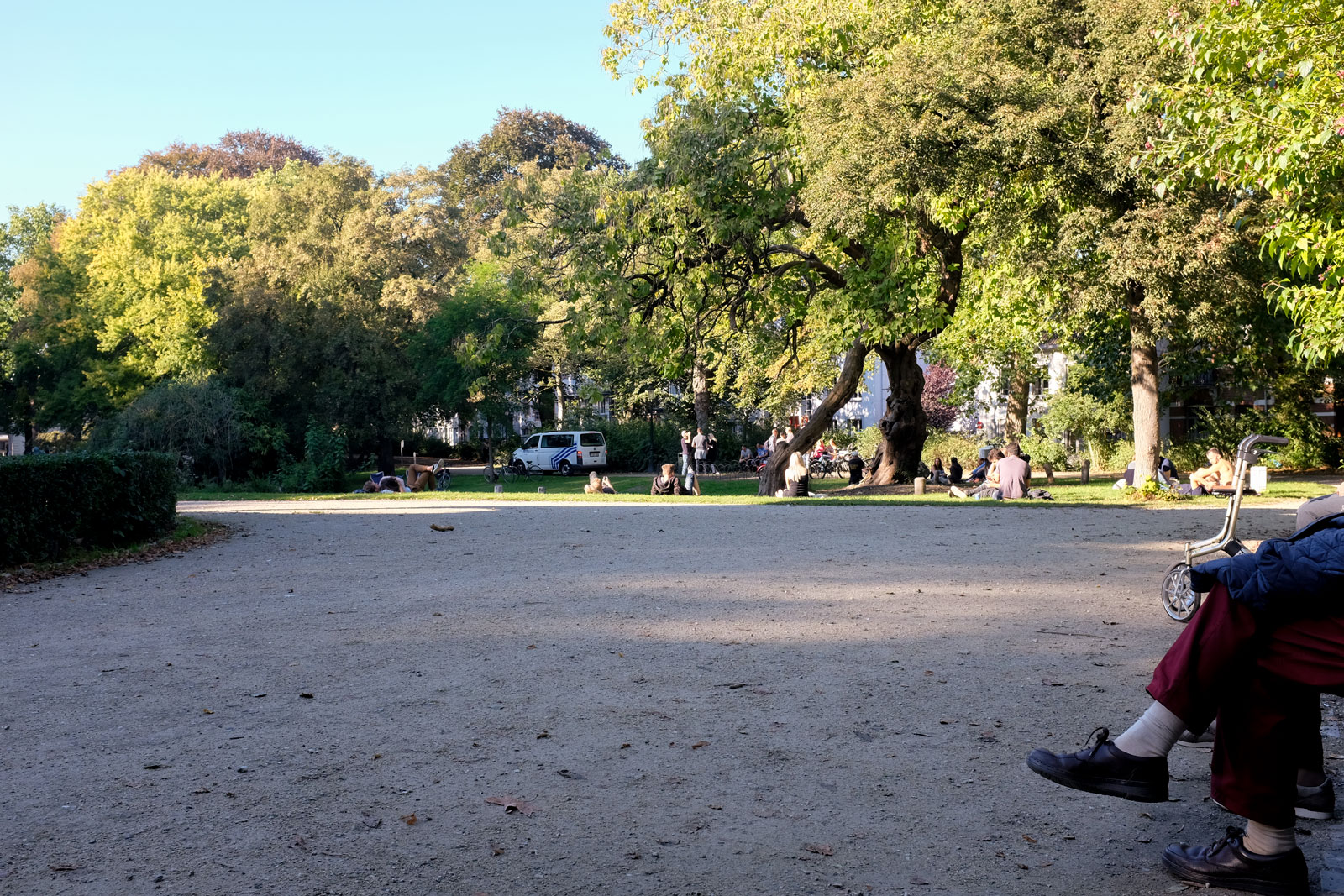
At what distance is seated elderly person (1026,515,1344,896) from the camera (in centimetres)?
325

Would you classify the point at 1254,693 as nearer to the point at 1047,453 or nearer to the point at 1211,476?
the point at 1211,476

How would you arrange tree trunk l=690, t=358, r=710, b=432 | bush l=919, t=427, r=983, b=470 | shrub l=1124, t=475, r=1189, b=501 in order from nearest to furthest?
shrub l=1124, t=475, r=1189, b=501
bush l=919, t=427, r=983, b=470
tree trunk l=690, t=358, r=710, b=432

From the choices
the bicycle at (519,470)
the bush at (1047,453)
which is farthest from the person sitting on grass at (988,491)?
the bicycle at (519,470)

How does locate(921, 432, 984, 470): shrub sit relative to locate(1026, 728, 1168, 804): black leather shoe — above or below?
above

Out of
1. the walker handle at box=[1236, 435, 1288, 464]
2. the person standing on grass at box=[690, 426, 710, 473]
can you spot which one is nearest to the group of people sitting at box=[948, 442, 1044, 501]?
the person standing on grass at box=[690, 426, 710, 473]

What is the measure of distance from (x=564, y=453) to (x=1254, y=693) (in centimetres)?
4202

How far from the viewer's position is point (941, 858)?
3627mm

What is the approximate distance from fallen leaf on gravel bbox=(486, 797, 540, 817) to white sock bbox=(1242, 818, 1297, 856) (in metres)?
2.30

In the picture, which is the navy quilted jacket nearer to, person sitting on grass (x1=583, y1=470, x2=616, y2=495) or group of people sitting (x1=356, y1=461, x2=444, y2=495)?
person sitting on grass (x1=583, y1=470, x2=616, y2=495)

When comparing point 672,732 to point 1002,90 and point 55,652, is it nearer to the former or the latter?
point 55,652

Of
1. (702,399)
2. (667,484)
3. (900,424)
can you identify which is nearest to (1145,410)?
(900,424)

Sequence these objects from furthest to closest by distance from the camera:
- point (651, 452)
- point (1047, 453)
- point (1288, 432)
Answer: point (651, 452)
point (1047, 453)
point (1288, 432)

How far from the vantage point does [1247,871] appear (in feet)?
11.1

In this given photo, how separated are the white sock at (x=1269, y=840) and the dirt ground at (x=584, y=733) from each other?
0.29m
